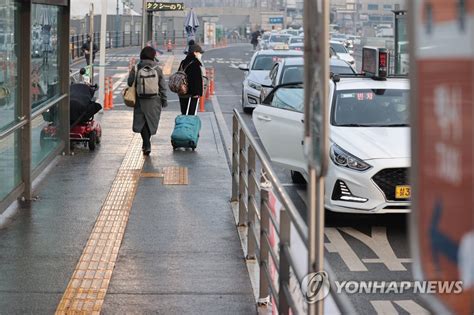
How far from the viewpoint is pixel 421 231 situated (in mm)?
1532

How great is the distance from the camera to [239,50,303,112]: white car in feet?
72.5

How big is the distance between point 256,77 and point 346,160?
13794 millimetres

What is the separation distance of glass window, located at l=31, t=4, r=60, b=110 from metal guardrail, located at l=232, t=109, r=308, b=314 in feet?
8.34

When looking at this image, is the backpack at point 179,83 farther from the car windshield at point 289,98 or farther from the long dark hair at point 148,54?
the car windshield at point 289,98

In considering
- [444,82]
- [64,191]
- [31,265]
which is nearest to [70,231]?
[31,265]

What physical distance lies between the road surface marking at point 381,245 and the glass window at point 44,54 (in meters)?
4.14

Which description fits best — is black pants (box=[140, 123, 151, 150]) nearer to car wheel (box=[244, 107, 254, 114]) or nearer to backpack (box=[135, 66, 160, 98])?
backpack (box=[135, 66, 160, 98])

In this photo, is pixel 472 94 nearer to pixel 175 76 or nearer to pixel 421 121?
pixel 421 121

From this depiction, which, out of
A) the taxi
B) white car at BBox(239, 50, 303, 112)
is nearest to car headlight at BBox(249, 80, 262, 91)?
white car at BBox(239, 50, 303, 112)

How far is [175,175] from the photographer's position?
11.9m

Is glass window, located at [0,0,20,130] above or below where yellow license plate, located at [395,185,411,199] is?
above

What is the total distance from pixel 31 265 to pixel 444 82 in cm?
613

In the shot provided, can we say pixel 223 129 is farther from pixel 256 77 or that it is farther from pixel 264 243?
pixel 264 243

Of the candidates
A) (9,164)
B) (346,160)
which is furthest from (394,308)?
(9,164)
